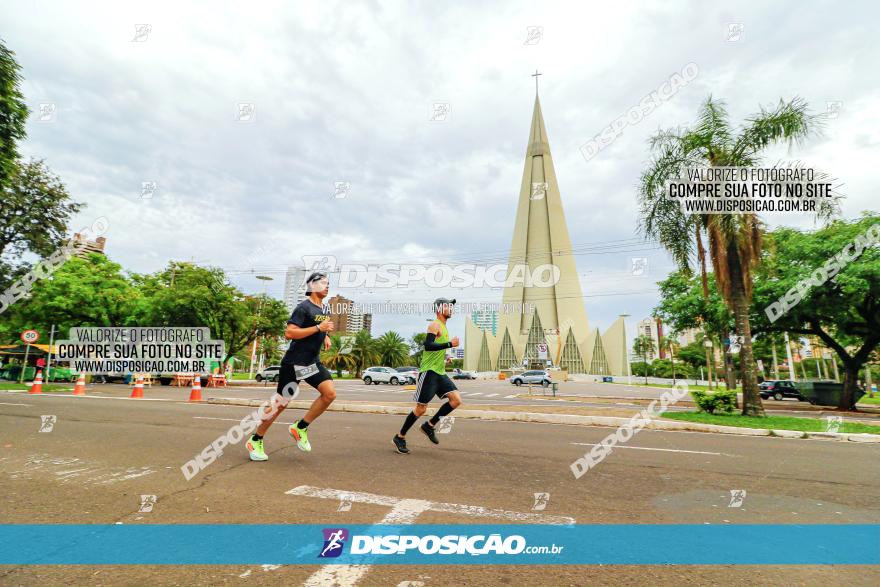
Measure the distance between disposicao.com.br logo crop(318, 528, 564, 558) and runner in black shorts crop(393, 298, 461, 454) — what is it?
2.82 m

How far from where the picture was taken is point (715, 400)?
1251 centimetres

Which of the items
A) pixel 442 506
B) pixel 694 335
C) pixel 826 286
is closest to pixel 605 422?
pixel 442 506

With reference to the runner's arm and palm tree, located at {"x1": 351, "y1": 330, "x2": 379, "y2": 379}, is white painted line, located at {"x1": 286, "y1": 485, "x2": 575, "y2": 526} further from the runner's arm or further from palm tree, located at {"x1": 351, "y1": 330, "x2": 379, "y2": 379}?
palm tree, located at {"x1": 351, "y1": 330, "x2": 379, "y2": 379}

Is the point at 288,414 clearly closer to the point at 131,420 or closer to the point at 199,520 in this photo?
the point at 131,420

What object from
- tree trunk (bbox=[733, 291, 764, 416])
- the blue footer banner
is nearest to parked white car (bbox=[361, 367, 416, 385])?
tree trunk (bbox=[733, 291, 764, 416])

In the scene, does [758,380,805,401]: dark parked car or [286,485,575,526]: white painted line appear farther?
[758,380,805,401]: dark parked car

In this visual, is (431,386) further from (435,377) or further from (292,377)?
(292,377)

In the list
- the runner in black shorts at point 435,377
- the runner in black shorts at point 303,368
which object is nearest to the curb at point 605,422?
the runner in black shorts at point 435,377

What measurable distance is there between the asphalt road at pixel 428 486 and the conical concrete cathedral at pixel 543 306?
251ft

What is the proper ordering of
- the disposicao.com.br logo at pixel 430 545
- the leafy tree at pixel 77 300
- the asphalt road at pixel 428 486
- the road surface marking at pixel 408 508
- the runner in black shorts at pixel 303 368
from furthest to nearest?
the leafy tree at pixel 77 300 → the runner in black shorts at pixel 303 368 → the road surface marking at pixel 408 508 → the disposicao.com.br logo at pixel 430 545 → the asphalt road at pixel 428 486

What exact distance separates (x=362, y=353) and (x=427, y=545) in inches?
2024

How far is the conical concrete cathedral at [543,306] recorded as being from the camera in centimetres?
8269

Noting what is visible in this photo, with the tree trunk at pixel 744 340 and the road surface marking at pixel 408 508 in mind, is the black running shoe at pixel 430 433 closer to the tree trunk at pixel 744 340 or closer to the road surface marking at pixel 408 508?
the road surface marking at pixel 408 508

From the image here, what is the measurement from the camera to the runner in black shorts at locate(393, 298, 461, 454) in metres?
5.63
